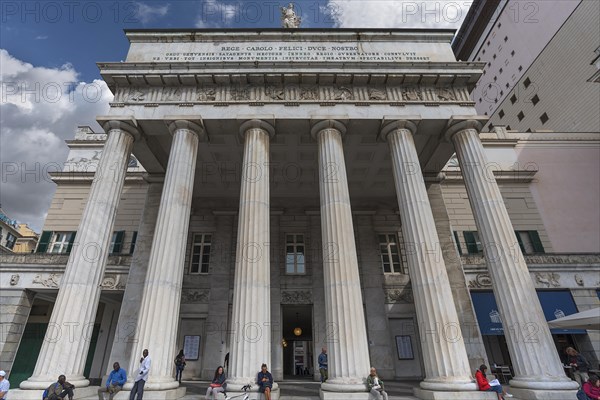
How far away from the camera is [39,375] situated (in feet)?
34.2

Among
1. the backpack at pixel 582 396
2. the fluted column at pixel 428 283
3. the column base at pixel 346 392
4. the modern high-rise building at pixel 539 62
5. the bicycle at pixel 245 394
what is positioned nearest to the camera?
the backpack at pixel 582 396

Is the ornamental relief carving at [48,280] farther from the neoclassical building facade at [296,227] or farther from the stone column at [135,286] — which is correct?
the stone column at [135,286]

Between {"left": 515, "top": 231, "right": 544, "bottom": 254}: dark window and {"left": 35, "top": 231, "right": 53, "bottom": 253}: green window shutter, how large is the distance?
97.2ft

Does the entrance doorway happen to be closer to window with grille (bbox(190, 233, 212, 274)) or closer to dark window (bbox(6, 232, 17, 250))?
window with grille (bbox(190, 233, 212, 274))

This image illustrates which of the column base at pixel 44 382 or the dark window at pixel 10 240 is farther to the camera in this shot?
the dark window at pixel 10 240

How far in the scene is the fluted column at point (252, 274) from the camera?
10.7m

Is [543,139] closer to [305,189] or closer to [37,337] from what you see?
[305,189]

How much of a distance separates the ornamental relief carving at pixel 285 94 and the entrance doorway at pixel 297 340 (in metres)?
12.6

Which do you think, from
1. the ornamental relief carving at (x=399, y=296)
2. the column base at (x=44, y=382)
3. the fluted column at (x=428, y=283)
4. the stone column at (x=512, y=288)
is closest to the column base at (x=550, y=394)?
the stone column at (x=512, y=288)

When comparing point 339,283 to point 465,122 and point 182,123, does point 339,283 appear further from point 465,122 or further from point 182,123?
point 182,123

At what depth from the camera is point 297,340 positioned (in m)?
24.9

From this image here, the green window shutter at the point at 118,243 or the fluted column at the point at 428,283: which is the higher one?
the green window shutter at the point at 118,243

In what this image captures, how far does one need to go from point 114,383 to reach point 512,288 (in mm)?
13948

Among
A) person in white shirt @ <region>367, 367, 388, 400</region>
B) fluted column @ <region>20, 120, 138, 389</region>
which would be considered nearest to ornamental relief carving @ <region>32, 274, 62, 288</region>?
fluted column @ <region>20, 120, 138, 389</region>
